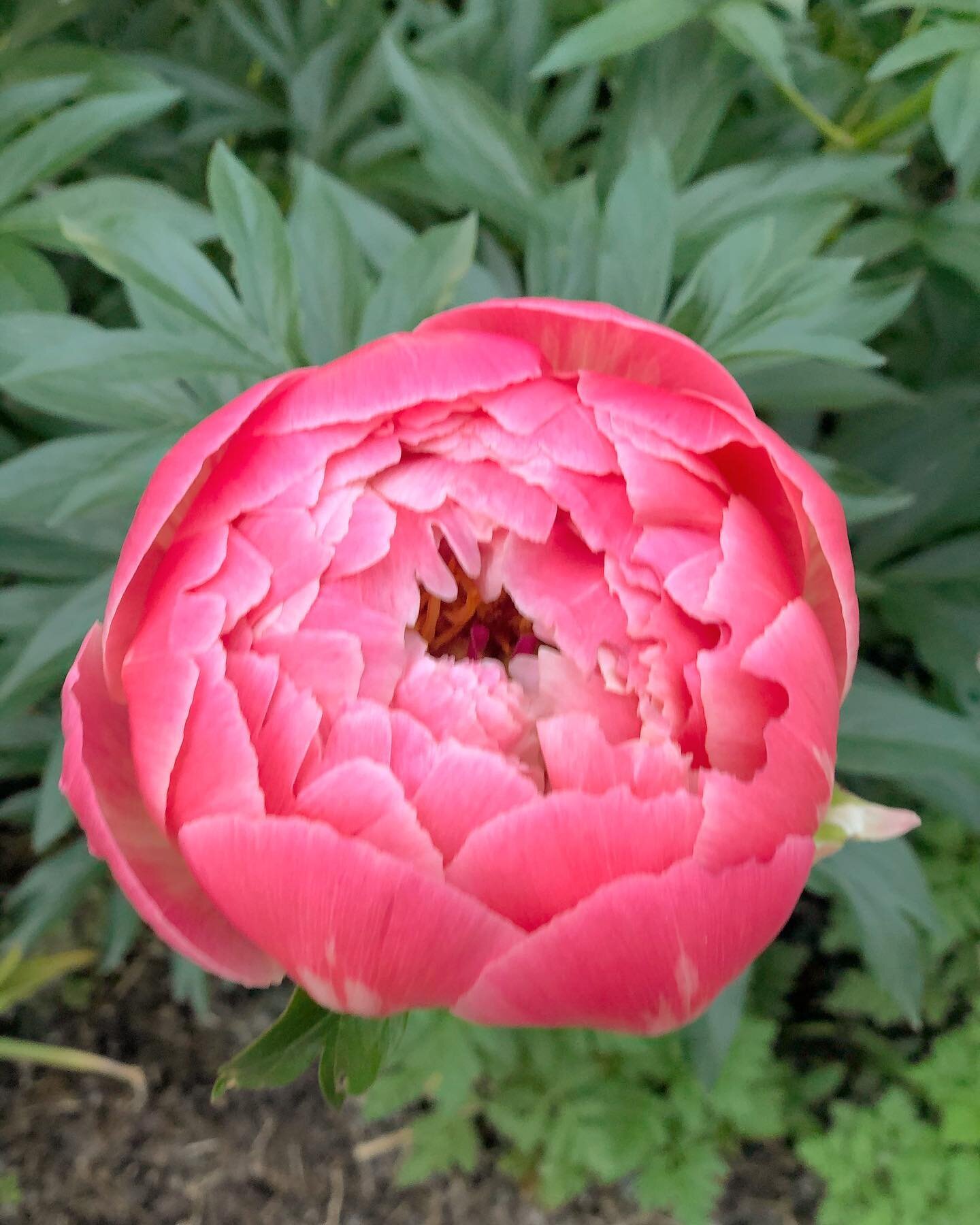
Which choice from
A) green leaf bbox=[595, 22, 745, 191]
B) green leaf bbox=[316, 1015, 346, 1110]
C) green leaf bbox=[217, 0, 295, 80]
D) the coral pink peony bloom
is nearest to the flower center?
the coral pink peony bloom

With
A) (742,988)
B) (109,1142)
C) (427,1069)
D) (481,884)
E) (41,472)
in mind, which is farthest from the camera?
(109,1142)

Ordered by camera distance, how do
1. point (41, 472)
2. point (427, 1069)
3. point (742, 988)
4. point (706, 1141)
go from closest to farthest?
point (41, 472), point (742, 988), point (427, 1069), point (706, 1141)

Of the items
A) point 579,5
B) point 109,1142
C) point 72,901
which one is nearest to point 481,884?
point 72,901

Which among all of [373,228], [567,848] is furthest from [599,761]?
[373,228]

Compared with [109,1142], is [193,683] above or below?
above

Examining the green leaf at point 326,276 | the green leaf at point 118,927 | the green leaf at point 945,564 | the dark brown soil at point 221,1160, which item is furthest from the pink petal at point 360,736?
the dark brown soil at point 221,1160

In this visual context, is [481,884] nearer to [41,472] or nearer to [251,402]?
[251,402]

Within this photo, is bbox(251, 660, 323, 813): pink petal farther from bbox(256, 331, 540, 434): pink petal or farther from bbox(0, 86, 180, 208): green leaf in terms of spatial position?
bbox(0, 86, 180, 208): green leaf
